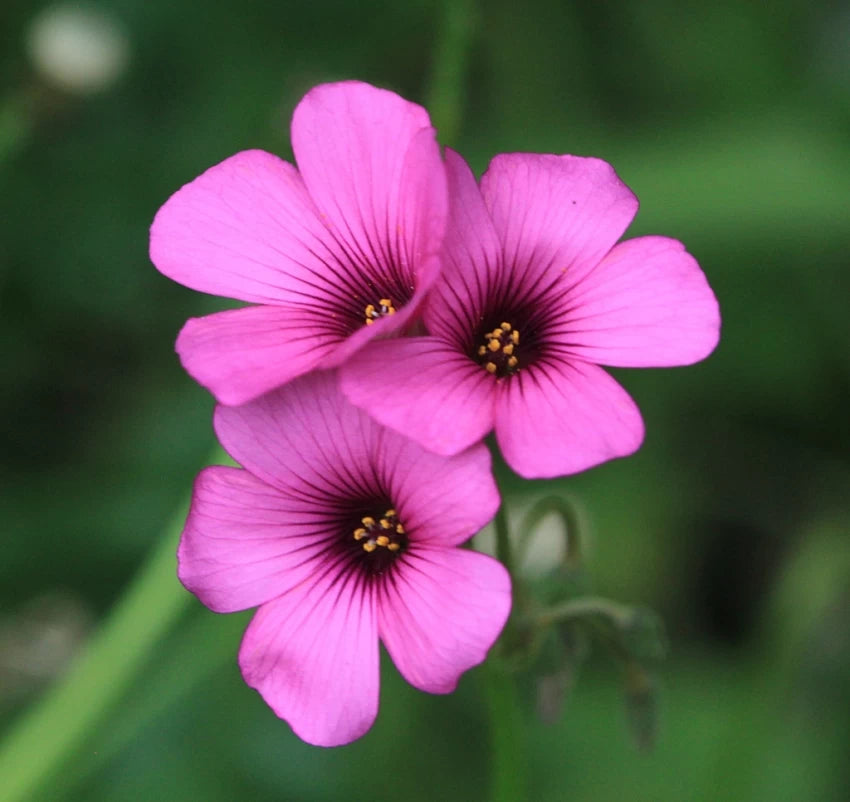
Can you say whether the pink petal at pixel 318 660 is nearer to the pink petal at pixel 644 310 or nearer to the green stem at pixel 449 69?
the pink petal at pixel 644 310

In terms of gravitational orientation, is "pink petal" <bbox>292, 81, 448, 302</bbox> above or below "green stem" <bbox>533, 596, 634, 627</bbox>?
above

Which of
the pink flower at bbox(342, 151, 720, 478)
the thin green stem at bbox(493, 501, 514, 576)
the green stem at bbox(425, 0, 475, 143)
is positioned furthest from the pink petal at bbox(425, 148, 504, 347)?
the green stem at bbox(425, 0, 475, 143)

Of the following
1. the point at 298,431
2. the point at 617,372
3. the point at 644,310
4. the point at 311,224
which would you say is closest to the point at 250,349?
the point at 298,431

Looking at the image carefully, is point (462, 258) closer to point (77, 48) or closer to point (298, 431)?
point (298, 431)

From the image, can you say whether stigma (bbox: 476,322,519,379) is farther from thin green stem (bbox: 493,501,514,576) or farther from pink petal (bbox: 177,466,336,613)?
pink petal (bbox: 177,466,336,613)

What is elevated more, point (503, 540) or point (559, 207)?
point (559, 207)

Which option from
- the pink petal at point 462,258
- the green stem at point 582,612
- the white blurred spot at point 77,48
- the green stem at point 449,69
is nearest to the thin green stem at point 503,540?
the green stem at point 582,612
